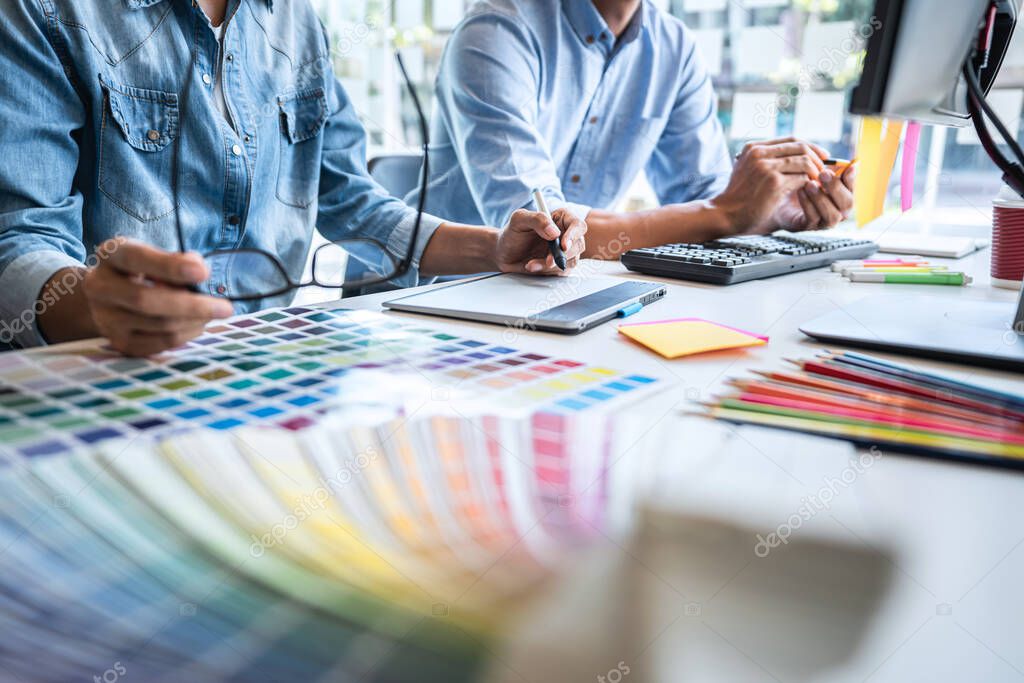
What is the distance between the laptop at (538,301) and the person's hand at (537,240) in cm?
3

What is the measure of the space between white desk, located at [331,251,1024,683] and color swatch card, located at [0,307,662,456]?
0.11 m

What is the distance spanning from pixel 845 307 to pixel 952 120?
12.0 inches

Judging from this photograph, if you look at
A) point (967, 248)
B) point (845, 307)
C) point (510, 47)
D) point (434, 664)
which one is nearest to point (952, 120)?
point (845, 307)

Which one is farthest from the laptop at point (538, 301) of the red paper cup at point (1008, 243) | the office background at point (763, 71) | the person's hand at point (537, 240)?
the office background at point (763, 71)

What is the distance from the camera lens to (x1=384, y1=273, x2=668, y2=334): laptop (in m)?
0.74

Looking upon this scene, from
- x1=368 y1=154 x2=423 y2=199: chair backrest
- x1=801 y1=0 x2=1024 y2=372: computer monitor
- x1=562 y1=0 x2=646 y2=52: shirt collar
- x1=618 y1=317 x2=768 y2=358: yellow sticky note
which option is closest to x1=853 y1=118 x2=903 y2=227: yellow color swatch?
x1=801 y1=0 x2=1024 y2=372: computer monitor

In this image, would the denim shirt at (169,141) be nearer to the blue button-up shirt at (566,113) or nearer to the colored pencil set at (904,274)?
the blue button-up shirt at (566,113)

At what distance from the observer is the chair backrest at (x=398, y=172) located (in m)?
1.48

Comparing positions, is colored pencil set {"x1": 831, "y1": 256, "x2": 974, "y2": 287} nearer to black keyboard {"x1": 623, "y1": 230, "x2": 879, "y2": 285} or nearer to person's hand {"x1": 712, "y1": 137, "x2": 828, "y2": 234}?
black keyboard {"x1": 623, "y1": 230, "x2": 879, "y2": 285}

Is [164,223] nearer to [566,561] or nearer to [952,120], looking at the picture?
[566,561]

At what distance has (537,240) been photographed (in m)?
0.98

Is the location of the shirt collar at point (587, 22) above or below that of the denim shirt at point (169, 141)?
above

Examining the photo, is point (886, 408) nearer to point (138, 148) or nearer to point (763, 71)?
point (138, 148)

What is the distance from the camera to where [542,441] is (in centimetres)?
48
